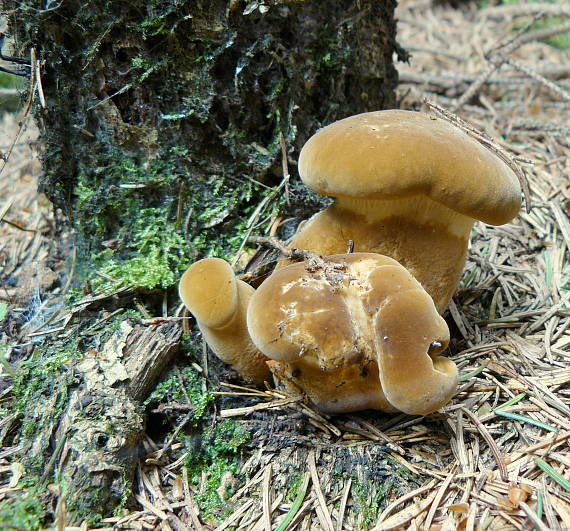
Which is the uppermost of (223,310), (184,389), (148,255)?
(223,310)

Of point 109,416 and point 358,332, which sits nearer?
point 358,332

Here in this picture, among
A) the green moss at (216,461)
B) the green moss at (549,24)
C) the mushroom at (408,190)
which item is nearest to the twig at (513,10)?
the green moss at (549,24)

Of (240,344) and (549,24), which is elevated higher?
(549,24)

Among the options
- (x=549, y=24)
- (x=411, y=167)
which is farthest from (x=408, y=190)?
(x=549, y=24)

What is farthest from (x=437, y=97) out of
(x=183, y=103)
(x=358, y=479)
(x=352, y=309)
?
(x=358, y=479)

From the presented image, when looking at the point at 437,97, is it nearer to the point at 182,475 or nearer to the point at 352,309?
the point at 352,309

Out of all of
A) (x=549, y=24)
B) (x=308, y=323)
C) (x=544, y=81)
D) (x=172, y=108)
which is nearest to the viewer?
(x=308, y=323)

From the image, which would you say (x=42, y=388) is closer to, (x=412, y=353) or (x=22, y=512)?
(x=22, y=512)
